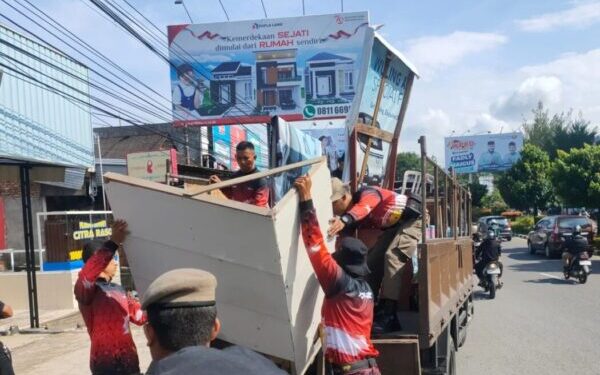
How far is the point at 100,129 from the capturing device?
30156 millimetres

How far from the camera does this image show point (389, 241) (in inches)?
171

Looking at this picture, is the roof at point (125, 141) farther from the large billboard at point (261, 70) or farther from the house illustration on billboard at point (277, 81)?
the house illustration on billboard at point (277, 81)

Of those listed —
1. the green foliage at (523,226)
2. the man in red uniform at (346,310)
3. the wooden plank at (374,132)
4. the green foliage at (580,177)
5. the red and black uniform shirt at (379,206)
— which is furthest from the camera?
the green foliage at (523,226)

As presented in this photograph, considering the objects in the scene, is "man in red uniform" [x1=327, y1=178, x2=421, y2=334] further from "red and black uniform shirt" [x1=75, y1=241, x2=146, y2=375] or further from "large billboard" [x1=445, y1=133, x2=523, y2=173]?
"large billboard" [x1=445, y1=133, x2=523, y2=173]

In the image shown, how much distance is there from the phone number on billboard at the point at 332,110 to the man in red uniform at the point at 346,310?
17806mm

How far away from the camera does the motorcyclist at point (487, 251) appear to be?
12617mm

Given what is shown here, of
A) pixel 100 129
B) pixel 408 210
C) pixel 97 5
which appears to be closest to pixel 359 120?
pixel 408 210

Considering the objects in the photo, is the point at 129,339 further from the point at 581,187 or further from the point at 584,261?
the point at 581,187

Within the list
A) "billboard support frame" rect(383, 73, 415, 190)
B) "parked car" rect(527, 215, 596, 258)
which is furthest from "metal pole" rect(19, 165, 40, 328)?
"parked car" rect(527, 215, 596, 258)

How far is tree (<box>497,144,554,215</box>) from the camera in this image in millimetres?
35781

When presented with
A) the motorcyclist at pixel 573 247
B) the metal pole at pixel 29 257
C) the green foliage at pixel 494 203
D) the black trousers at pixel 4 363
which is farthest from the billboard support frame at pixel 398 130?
the green foliage at pixel 494 203

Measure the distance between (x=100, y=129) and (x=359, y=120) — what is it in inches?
1079

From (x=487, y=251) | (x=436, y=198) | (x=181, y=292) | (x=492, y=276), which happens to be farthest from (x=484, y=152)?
(x=181, y=292)

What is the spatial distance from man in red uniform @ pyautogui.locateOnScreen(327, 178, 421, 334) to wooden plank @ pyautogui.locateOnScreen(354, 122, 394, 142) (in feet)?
2.86
